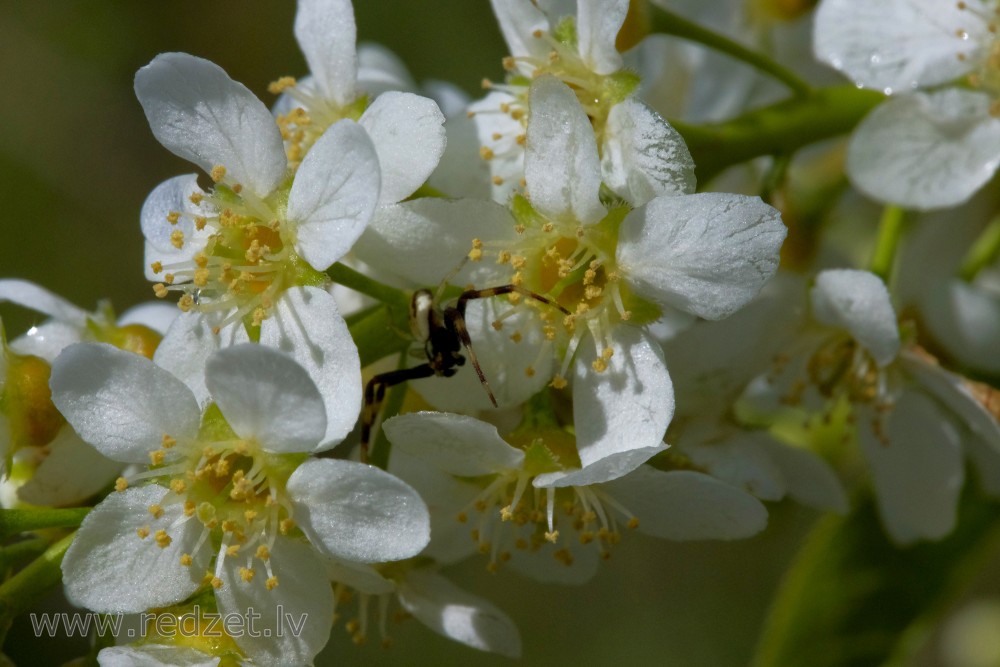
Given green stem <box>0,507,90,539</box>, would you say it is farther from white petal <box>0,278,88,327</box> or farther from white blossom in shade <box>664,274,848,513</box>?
white blossom in shade <box>664,274,848,513</box>

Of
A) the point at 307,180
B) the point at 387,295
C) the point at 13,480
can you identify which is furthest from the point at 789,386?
the point at 13,480

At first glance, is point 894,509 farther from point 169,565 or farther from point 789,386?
point 169,565

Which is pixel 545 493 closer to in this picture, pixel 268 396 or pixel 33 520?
pixel 268 396

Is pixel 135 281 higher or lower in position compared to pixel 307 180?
lower

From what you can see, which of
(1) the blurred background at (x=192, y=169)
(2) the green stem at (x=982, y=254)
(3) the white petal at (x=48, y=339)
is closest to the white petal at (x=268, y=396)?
(3) the white petal at (x=48, y=339)

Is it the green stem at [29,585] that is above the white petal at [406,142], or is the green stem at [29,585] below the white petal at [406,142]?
below

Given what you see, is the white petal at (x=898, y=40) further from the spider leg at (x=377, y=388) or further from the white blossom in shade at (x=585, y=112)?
the spider leg at (x=377, y=388)
